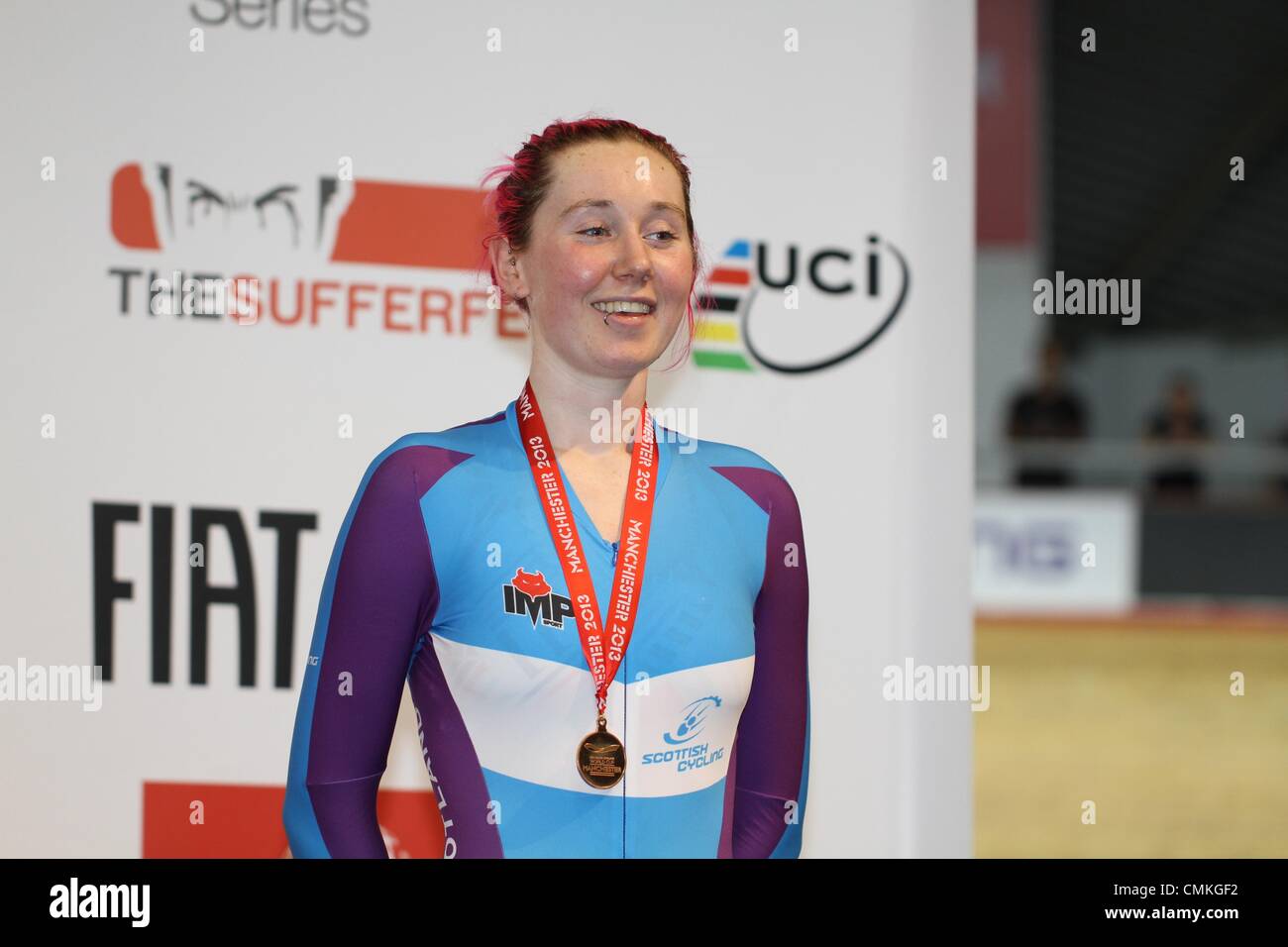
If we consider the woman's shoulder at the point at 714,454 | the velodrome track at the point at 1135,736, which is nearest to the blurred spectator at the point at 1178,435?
the velodrome track at the point at 1135,736

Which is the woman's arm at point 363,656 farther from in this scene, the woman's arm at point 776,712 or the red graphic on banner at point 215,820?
the woman's arm at point 776,712

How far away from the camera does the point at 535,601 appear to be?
75.4 inches

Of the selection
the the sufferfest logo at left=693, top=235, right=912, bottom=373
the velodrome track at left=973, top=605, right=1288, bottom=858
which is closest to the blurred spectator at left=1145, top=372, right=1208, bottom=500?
the velodrome track at left=973, top=605, right=1288, bottom=858

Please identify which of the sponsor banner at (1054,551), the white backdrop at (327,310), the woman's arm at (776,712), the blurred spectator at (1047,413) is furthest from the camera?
the blurred spectator at (1047,413)

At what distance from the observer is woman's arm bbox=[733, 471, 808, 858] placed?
207cm

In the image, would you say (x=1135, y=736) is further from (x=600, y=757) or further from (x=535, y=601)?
(x=535, y=601)

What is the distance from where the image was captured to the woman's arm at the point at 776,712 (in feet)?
6.79

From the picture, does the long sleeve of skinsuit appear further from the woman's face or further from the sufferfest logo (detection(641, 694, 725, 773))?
the woman's face

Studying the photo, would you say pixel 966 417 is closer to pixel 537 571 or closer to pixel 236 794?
pixel 537 571

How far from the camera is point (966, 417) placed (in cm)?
239

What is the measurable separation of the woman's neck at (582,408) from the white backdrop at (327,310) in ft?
0.94

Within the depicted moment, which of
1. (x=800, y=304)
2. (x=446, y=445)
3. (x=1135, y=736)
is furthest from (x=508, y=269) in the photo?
(x=1135, y=736)

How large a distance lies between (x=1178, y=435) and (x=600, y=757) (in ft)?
33.1

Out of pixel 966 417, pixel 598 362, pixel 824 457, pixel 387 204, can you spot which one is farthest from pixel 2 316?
pixel 966 417
